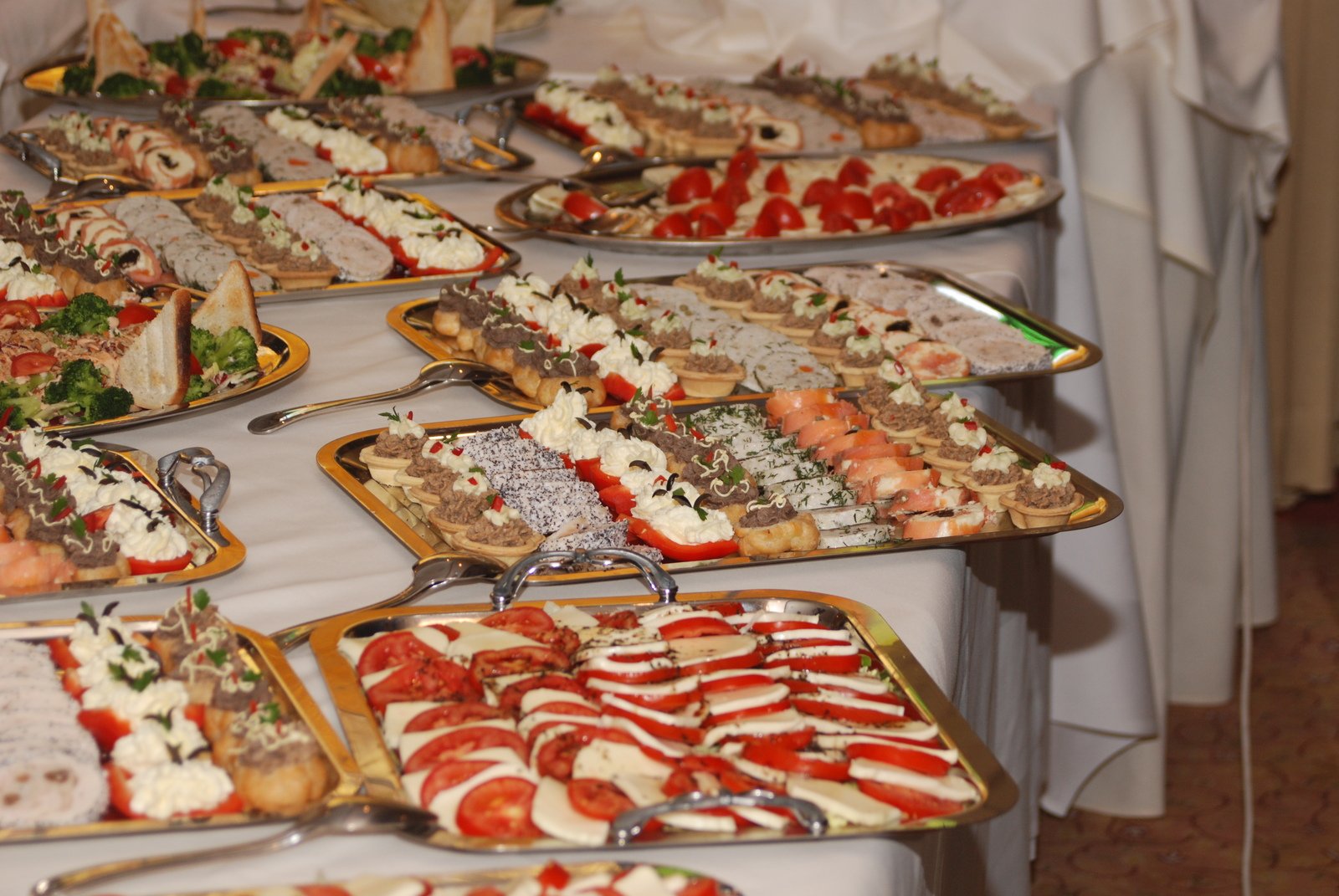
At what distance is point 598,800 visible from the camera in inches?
50.8

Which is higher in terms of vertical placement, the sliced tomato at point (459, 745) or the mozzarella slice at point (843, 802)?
the sliced tomato at point (459, 745)

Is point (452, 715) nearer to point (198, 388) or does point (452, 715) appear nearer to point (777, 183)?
point (198, 388)

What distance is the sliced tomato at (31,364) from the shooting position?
2314mm

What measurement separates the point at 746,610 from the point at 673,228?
173 cm

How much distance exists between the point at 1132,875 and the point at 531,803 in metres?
3.14

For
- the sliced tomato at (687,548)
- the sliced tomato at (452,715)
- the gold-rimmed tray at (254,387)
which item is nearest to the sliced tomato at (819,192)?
the gold-rimmed tray at (254,387)

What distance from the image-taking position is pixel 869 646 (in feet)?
5.32

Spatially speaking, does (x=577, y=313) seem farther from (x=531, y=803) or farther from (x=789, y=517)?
(x=531, y=803)

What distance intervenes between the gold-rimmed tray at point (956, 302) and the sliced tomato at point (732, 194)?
395 millimetres

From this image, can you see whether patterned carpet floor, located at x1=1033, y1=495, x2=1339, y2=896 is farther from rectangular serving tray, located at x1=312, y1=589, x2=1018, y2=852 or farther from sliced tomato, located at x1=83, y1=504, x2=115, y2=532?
sliced tomato, located at x1=83, y1=504, x2=115, y2=532

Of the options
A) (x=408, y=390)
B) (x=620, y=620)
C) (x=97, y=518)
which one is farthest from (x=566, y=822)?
(x=408, y=390)

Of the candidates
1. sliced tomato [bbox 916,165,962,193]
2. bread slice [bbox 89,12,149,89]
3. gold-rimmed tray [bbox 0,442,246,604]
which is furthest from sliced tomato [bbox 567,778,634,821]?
bread slice [bbox 89,12,149,89]

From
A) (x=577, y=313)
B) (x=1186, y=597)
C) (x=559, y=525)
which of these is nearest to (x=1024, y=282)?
(x=577, y=313)

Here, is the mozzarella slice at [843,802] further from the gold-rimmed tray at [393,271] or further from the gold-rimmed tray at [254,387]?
the gold-rimmed tray at [393,271]
